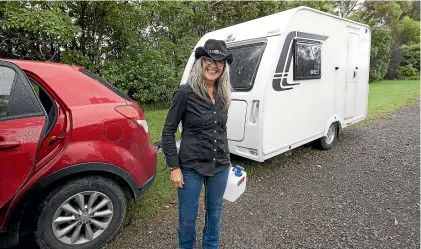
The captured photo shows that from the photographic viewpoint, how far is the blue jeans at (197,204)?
6.64 ft

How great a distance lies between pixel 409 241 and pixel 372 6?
26.1 metres

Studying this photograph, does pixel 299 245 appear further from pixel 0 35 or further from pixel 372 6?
pixel 372 6

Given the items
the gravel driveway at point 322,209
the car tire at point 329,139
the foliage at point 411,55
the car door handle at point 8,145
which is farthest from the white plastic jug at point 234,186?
the foliage at point 411,55

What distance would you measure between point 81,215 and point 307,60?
3.84 meters

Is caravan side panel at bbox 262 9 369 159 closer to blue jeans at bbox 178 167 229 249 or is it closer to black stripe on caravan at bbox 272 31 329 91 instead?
black stripe on caravan at bbox 272 31 329 91

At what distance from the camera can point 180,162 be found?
201 cm

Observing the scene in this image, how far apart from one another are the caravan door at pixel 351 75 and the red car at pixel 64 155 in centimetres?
458

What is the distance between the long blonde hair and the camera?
6.31ft

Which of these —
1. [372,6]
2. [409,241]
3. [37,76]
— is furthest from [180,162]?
[372,6]

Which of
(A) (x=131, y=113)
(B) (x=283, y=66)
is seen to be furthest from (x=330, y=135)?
(A) (x=131, y=113)

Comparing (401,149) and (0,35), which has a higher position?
(0,35)

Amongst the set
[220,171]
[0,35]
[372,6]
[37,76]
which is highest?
[372,6]

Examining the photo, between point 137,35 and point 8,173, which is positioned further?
point 137,35

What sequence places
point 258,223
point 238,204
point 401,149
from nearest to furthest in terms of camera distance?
point 258,223
point 238,204
point 401,149
